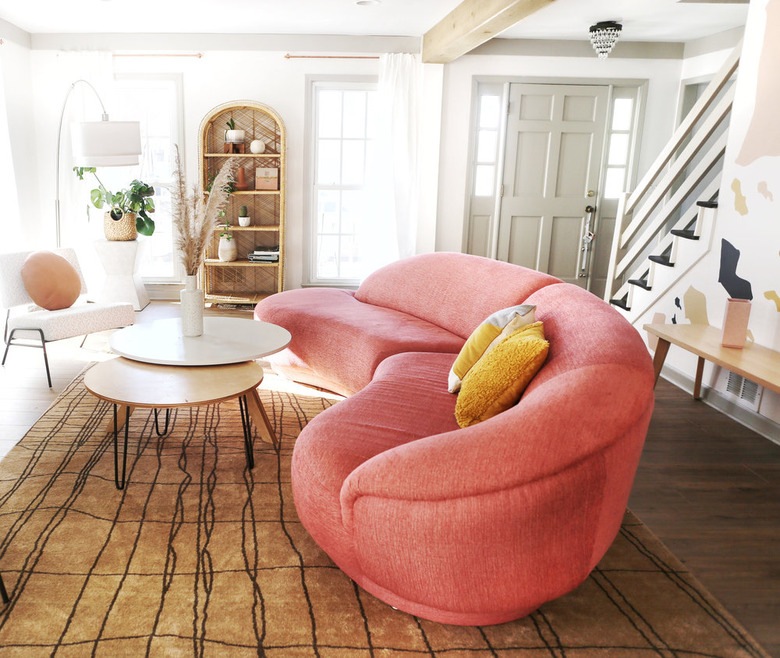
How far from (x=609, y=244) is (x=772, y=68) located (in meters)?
3.03

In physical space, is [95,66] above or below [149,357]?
above

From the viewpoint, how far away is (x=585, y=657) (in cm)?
183

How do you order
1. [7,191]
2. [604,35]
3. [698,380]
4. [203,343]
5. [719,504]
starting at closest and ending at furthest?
1. [719,504]
2. [203,343]
3. [698,380]
4. [604,35]
5. [7,191]

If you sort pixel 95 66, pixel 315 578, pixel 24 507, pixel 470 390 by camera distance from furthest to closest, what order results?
pixel 95 66, pixel 24 507, pixel 470 390, pixel 315 578

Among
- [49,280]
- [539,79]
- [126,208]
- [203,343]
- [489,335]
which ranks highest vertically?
[539,79]

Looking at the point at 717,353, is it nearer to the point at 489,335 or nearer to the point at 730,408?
the point at 730,408

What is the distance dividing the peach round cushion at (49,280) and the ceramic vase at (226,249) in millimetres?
1837

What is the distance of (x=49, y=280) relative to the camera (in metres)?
4.12

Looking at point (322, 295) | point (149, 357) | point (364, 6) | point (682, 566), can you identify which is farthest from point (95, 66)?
point (682, 566)

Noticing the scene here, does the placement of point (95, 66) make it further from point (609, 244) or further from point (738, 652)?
point (738, 652)

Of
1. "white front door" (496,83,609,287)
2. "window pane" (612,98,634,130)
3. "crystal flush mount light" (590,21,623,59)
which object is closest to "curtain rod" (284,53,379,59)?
"white front door" (496,83,609,287)

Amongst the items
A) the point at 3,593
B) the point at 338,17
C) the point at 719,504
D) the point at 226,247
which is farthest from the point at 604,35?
the point at 3,593

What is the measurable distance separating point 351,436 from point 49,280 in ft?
9.23

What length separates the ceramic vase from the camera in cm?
602
